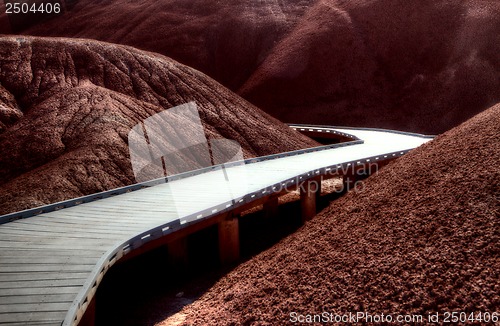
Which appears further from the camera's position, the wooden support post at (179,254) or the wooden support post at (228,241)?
the wooden support post at (179,254)

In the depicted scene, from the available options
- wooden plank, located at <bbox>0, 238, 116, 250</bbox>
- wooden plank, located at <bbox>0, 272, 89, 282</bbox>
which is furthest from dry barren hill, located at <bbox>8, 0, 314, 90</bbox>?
wooden plank, located at <bbox>0, 272, 89, 282</bbox>

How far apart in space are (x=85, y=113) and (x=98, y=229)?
8.33 meters

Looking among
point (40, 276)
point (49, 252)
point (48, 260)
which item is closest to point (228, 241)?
point (49, 252)

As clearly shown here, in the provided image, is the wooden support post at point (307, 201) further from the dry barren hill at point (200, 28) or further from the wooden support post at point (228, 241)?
the dry barren hill at point (200, 28)

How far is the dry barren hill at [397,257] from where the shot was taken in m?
4.21

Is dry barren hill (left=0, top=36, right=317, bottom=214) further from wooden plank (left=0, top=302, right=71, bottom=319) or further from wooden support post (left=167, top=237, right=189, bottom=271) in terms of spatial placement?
wooden plank (left=0, top=302, right=71, bottom=319)

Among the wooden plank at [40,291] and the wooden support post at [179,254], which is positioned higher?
the wooden plank at [40,291]

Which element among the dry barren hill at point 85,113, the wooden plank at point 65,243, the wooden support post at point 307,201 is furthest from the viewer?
the dry barren hill at point 85,113

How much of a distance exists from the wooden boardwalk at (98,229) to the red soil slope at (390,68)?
20312mm

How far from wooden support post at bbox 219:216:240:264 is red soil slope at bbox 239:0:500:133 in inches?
938

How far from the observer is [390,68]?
33.3 meters

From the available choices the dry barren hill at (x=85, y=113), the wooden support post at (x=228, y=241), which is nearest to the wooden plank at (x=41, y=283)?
the wooden support post at (x=228, y=241)

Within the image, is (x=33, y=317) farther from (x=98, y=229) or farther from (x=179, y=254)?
(x=179, y=254)

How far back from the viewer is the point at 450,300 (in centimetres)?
398
